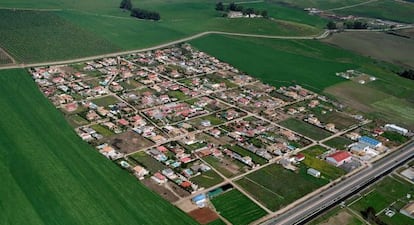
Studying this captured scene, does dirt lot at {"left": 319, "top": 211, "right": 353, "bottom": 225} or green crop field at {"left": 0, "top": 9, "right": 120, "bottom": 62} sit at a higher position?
green crop field at {"left": 0, "top": 9, "right": 120, "bottom": 62}

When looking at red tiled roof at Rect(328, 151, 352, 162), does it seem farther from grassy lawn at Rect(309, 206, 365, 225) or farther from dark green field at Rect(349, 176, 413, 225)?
grassy lawn at Rect(309, 206, 365, 225)

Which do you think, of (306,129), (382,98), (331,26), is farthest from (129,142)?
(331,26)

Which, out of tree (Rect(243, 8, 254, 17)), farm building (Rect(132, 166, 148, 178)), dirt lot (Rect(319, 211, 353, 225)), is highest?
tree (Rect(243, 8, 254, 17))

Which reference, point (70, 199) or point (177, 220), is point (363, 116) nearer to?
point (177, 220)

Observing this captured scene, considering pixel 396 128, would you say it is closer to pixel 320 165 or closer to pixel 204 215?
pixel 320 165

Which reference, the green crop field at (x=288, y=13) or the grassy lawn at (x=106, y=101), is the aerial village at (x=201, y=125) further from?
the green crop field at (x=288, y=13)

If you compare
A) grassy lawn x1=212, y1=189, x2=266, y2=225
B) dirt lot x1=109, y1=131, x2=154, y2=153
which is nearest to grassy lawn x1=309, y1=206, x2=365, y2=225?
grassy lawn x1=212, y1=189, x2=266, y2=225

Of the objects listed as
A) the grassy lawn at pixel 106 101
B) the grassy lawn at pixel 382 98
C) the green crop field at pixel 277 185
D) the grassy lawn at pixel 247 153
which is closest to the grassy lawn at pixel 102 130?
the grassy lawn at pixel 106 101
